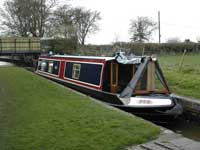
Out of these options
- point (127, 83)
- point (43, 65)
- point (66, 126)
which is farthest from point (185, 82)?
point (66, 126)

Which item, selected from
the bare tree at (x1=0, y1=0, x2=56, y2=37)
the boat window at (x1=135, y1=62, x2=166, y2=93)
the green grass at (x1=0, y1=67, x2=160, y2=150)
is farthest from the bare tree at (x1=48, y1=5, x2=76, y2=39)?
the green grass at (x1=0, y1=67, x2=160, y2=150)

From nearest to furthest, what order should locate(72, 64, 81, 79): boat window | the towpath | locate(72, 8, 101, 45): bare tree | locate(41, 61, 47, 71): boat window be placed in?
the towpath
locate(72, 64, 81, 79): boat window
locate(41, 61, 47, 71): boat window
locate(72, 8, 101, 45): bare tree

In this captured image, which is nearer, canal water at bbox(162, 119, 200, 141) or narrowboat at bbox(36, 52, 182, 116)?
canal water at bbox(162, 119, 200, 141)

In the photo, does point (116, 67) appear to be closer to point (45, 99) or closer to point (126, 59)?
point (126, 59)

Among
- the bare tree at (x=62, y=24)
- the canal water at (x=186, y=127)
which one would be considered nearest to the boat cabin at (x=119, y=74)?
the canal water at (x=186, y=127)

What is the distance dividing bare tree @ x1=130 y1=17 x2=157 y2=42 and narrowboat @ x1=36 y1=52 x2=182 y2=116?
52370 mm

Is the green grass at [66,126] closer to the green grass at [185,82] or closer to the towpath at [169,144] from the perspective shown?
the towpath at [169,144]

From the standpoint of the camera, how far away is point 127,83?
488 inches

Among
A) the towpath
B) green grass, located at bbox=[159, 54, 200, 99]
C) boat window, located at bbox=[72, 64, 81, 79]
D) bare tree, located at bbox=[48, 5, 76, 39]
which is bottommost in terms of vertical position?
the towpath

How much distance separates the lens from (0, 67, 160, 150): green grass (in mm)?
6277

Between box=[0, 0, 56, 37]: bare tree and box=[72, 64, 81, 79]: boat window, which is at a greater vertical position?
box=[0, 0, 56, 37]: bare tree

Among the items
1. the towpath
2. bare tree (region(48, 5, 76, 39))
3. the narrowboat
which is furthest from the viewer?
bare tree (region(48, 5, 76, 39))

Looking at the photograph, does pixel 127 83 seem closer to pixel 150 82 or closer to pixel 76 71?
pixel 150 82

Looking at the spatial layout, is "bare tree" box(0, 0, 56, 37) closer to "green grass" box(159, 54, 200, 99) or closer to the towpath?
"green grass" box(159, 54, 200, 99)
